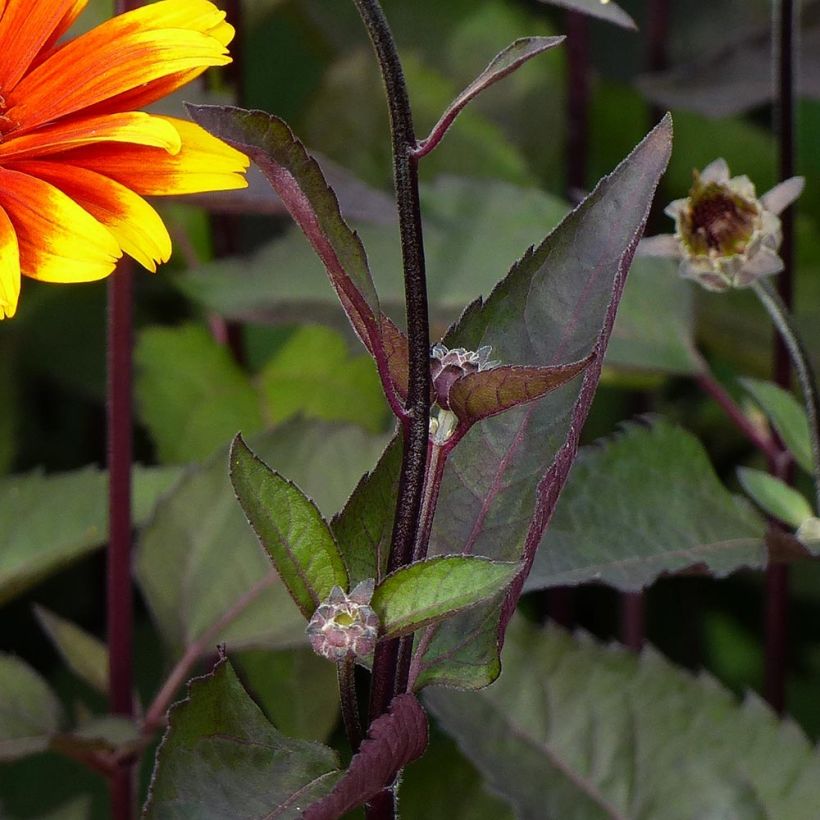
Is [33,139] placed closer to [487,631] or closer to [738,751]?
[487,631]

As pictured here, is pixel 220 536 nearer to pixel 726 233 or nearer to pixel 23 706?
pixel 23 706

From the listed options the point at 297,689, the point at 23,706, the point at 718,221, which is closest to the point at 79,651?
the point at 23,706

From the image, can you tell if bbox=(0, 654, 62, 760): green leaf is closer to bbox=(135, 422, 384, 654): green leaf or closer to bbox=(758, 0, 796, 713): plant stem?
bbox=(135, 422, 384, 654): green leaf

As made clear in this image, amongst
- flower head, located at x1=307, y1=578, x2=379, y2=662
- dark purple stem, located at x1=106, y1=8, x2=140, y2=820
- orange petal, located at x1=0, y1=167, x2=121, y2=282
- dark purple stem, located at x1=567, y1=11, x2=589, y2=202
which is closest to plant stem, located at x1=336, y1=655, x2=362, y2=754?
flower head, located at x1=307, y1=578, x2=379, y2=662

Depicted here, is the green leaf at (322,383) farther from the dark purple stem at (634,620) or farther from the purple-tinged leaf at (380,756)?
the purple-tinged leaf at (380,756)

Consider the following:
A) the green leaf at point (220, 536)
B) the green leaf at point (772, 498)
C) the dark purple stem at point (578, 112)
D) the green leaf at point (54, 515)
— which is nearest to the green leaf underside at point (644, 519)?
the green leaf at point (772, 498)

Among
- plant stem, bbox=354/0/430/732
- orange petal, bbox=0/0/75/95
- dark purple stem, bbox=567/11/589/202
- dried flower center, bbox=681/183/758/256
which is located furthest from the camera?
dark purple stem, bbox=567/11/589/202
